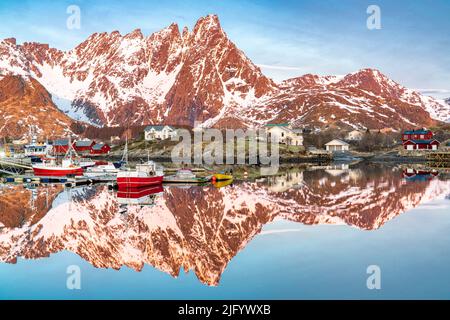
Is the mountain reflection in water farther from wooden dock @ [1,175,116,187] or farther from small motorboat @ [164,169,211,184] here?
wooden dock @ [1,175,116,187]

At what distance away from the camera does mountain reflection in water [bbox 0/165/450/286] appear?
941 inches

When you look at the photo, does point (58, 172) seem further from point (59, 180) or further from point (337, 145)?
point (337, 145)

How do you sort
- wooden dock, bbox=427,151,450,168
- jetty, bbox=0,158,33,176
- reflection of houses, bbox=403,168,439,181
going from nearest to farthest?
1. reflection of houses, bbox=403,168,439,181
2. jetty, bbox=0,158,33,176
3. wooden dock, bbox=427,151,450,168

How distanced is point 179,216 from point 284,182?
25964 mm

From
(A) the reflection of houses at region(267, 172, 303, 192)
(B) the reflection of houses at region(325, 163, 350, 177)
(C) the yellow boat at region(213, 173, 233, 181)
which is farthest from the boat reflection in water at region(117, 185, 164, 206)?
(B) the reflection of houses at region(325, 163, 350, 177)

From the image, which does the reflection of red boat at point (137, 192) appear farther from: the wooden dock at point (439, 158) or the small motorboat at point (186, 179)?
the wooden dock at point (439, 158)

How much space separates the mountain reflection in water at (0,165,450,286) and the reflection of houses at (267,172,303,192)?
122mm

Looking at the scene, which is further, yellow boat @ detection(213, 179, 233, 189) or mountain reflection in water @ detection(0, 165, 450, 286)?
yellow boat @ detection(213, 179, 233, 189)

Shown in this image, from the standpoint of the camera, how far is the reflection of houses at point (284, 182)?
52103 mm

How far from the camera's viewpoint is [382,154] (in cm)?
12012

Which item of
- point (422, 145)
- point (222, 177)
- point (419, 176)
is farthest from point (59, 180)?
point (422, 145)

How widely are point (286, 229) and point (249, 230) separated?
2.27 m
